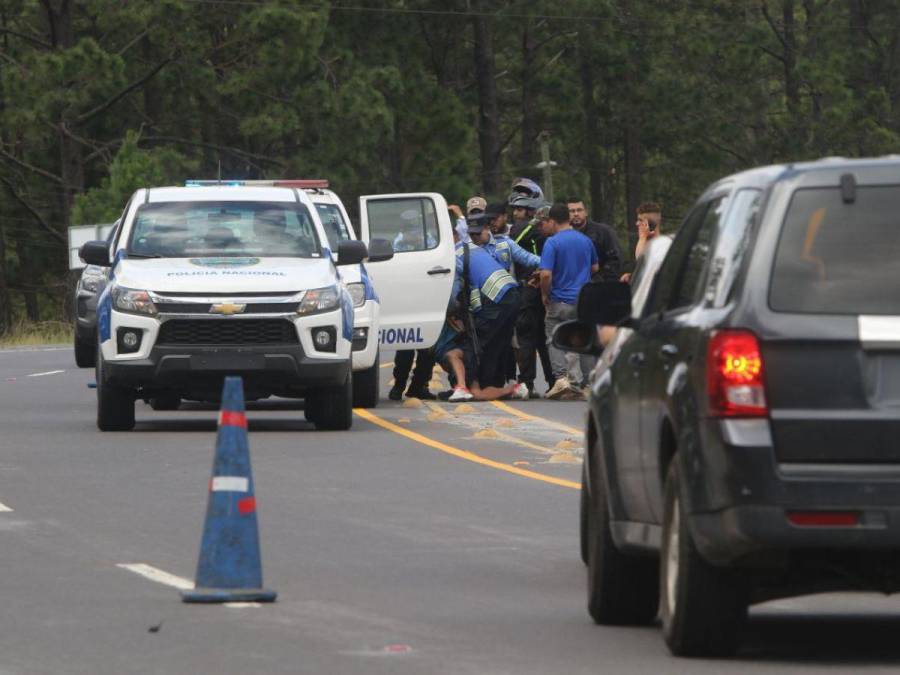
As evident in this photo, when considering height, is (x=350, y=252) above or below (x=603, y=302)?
below

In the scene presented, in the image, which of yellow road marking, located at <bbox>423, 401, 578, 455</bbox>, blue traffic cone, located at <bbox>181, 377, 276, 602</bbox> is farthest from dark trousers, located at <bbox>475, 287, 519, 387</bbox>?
blue traffic cone, located at <bbox>181, 377, 276, 602</bbox>

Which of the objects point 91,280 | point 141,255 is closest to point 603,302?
point 141,255

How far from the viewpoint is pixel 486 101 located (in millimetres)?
→ 72062

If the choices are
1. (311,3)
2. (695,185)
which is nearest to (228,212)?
(311,3)

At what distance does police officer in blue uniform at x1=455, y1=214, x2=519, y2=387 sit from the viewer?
23062mm

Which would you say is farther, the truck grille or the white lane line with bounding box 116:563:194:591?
the truck grille

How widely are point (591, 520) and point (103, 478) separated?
6362 millimetres

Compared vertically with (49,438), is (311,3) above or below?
above

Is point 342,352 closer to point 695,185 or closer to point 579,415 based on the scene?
point 579,415

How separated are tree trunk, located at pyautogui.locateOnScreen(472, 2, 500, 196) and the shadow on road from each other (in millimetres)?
61881

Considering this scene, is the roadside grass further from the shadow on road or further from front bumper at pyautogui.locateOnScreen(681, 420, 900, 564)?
front bumper at pyautogui.locateOnScreen(681, 420, 900, 564)

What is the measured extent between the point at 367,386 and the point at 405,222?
6.32 ft

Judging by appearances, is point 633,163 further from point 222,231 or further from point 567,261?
point 222,231

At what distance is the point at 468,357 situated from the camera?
23.5m
